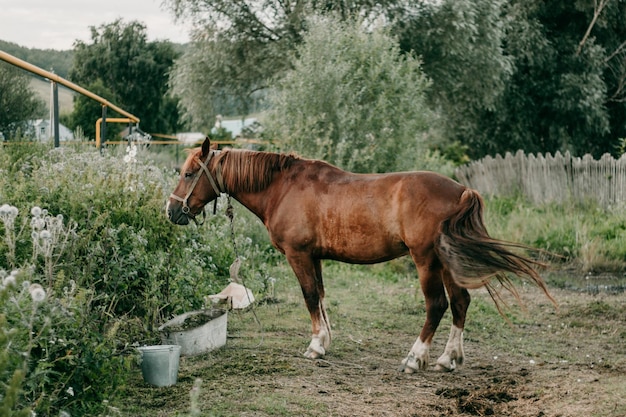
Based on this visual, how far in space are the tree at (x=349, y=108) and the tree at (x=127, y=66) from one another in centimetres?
3766

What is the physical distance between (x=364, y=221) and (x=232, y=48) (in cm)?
1914

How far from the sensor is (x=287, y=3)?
23844 mm

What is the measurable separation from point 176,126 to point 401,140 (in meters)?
38.7

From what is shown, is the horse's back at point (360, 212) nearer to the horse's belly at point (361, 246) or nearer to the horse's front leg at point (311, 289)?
the horse's belly at point (361, 246)

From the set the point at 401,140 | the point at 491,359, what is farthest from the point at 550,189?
the point at 491,359

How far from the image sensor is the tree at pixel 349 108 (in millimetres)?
13742

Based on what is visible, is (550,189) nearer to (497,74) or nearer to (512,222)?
(512,222)

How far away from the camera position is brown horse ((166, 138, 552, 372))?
18.6 ft

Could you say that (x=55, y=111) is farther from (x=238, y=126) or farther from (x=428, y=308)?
(x=238, y=126)

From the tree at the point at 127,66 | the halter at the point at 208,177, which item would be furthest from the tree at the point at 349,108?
the tree at the point at 127,66

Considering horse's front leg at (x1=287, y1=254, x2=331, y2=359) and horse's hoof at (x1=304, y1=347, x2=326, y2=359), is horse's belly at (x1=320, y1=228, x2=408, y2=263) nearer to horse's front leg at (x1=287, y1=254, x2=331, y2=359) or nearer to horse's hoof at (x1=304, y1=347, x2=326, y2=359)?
horse's front leg at (x1=287, y1=254, x2=331, y2=359)

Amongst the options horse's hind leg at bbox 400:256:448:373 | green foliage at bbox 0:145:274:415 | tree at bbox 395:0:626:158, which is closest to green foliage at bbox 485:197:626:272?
green foliage at bbox 0:145:274:415

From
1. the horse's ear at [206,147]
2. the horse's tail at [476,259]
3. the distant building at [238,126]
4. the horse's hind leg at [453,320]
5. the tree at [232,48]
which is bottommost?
the horse's hind leg at [453,320]

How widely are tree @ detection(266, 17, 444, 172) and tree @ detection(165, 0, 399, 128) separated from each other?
7.83 metres
